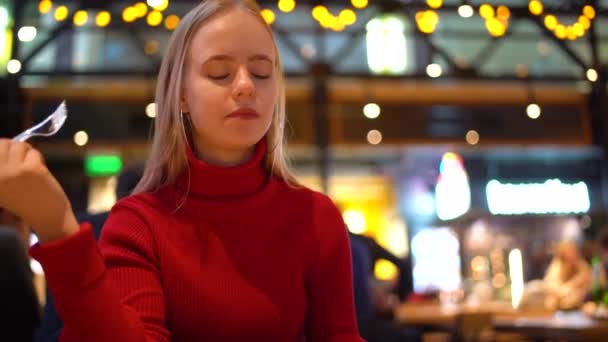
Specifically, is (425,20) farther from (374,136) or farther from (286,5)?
(374,136)

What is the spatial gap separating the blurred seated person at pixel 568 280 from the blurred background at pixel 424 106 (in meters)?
0.83

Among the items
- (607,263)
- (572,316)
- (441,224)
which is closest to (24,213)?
(572,316)

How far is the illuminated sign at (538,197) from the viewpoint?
9.61 meters

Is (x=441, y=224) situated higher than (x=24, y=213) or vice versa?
(x=24, y=213)

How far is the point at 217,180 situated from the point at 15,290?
1.84 meters

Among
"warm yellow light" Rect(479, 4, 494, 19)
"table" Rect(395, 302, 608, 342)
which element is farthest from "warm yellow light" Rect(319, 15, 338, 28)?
"table" Rect(395, 302, 608, 342)

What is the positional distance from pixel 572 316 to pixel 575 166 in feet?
19.5

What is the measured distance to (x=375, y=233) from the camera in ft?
35.2

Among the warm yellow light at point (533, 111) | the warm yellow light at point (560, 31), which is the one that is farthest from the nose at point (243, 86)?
the warm yellow light at point (533, 111)

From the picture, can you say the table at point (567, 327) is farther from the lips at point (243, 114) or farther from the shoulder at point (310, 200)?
the lips at point (243, 114)

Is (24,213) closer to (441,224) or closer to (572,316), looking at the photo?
(572,316)

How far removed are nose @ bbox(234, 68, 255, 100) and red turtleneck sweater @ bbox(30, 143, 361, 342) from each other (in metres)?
0.13

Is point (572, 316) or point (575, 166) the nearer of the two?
point (572, 316)

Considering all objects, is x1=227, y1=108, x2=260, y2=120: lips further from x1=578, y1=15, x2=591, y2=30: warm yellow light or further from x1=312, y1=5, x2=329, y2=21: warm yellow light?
x1=578, y1=15, x2=591, y2=30: warm yellow light
